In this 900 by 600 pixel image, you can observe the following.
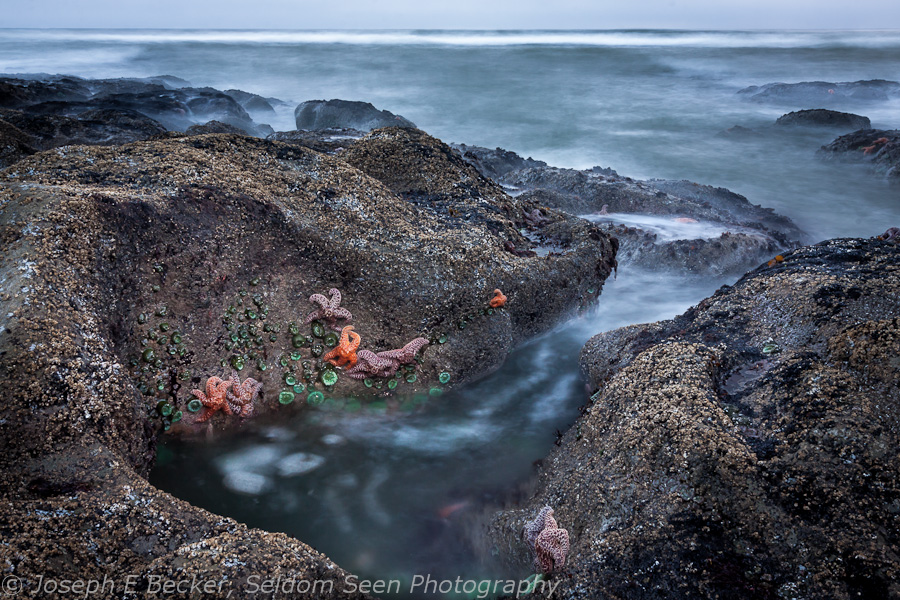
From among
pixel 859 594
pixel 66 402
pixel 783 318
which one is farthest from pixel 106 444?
pixel 783 318

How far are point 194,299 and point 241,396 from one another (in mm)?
1078

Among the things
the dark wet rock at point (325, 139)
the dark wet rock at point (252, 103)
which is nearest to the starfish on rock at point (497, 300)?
the dark wet rock at point (325, 139)

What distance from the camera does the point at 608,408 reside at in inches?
174

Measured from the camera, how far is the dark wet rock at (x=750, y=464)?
9.86 ft

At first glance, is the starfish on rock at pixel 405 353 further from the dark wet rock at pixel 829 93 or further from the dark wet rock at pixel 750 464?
the dark wet rock at pixel 829 93

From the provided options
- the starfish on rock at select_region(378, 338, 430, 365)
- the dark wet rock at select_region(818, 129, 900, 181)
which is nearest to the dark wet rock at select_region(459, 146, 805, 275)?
the starfish on rock at select_region(378, 338, 430, 365)

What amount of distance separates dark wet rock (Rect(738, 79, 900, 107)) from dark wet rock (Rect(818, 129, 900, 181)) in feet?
37.9

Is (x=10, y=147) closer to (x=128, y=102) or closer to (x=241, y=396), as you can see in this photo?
(x=241, y=396)

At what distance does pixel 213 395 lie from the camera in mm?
4648

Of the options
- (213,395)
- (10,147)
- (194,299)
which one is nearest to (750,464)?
(213,395)

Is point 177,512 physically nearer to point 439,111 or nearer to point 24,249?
point 24,249

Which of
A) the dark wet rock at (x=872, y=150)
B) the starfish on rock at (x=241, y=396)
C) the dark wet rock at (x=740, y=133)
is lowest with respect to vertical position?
the starfish on rock at (x=241, y=396)

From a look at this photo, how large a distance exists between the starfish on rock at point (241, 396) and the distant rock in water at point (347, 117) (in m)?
13.9

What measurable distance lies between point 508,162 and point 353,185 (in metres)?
9.47
